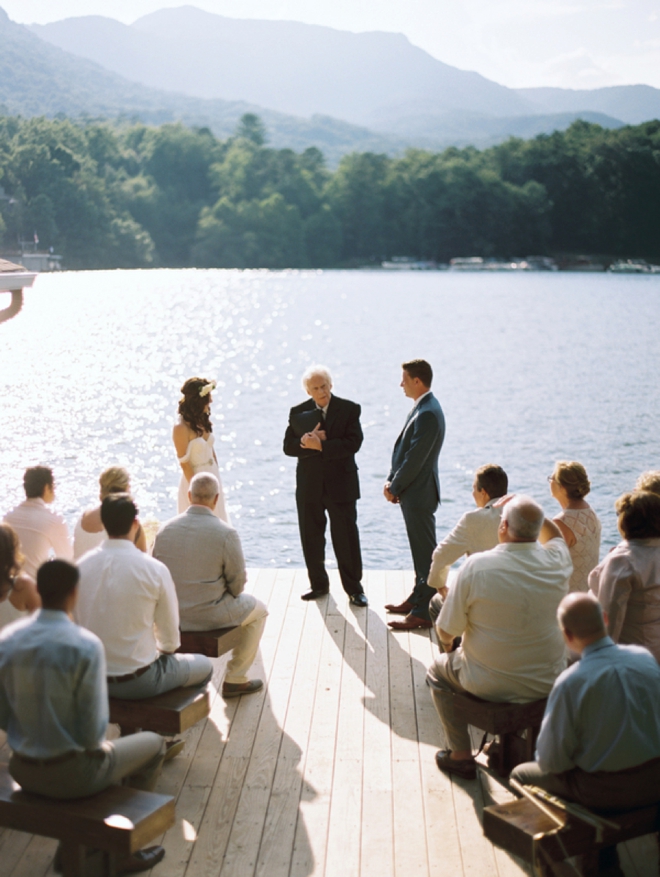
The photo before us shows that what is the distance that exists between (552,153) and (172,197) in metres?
43.5

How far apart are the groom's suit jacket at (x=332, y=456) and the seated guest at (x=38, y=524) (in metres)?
2.23

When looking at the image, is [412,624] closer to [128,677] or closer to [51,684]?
[128,677]

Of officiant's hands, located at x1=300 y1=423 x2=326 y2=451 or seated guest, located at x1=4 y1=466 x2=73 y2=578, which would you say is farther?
officiant's hands, located at x1=300 y1=423 x2=326 y2=451

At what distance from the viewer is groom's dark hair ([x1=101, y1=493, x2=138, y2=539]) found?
376cm

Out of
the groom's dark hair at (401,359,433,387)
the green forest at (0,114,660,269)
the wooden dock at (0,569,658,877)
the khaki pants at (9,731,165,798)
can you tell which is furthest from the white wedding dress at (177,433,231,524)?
the green forest at (0,114,660,269)

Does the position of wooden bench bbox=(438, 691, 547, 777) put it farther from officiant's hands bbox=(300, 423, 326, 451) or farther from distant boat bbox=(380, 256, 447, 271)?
distant boat bbox=(380, 256, 447, 271)

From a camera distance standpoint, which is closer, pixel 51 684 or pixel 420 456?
pixel 51 684

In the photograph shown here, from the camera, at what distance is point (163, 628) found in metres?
3.95

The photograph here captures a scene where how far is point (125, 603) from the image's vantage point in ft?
12.3

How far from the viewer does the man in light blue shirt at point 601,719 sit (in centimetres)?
301

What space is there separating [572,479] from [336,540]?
228 cm

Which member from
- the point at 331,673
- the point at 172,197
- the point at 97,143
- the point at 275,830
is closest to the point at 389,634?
the point at 331,673

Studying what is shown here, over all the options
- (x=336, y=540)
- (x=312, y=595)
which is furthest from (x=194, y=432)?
(x=312, y=595)

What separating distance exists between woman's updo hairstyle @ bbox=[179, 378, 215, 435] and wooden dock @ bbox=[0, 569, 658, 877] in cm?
148
